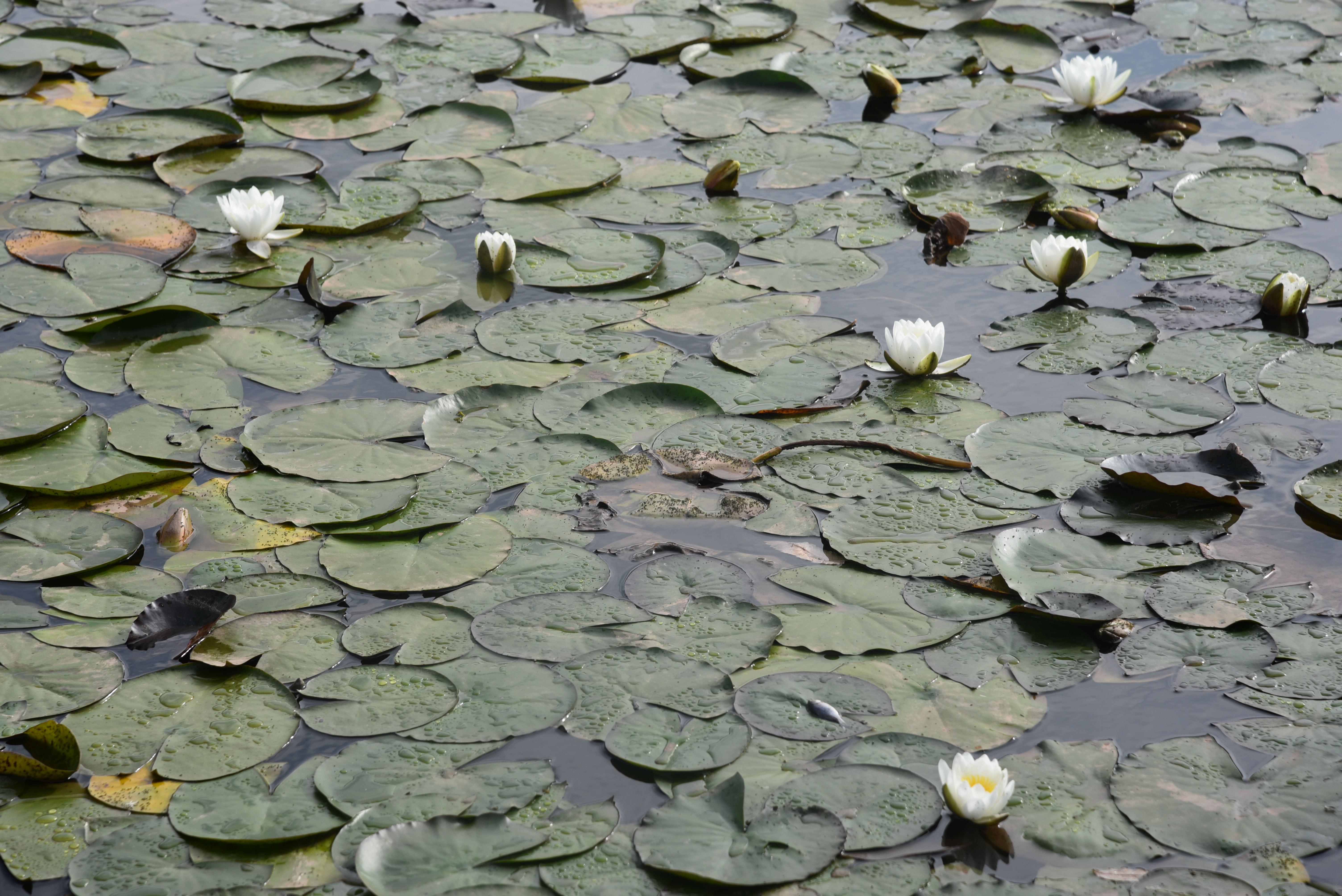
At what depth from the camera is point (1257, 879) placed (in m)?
2.18

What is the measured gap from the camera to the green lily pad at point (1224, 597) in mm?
2779

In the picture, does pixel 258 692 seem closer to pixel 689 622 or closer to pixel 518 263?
pixel 689 622

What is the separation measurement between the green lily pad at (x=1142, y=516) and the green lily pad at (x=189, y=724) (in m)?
1.98

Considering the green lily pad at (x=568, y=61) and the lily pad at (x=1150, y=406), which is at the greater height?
the green lily pad at (x=568, y=61)

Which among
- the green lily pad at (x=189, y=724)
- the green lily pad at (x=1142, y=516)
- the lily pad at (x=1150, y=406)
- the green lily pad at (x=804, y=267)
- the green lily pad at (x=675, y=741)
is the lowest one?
the green lily pad at (x=189, y=724)

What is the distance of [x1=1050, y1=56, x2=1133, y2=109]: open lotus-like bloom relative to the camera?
17.1 ft

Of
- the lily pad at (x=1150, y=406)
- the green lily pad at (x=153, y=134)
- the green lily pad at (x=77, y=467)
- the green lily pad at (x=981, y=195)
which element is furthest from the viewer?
the green lily pad at (x=153, y=134)

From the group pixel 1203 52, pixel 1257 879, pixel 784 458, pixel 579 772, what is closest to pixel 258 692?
pixel 579 772

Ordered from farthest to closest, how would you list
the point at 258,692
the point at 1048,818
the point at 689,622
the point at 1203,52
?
1. the point at 1203,52
2. the point at 689,622
3. the point at 258,692
4. the point at 1048,818

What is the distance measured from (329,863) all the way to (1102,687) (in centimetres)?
165

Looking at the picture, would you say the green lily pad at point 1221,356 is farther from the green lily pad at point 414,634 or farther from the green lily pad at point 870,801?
the green lily pad at point 414,634

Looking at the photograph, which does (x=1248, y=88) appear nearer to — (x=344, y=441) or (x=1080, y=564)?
(x=1080, y=564)

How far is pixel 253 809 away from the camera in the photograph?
233cm

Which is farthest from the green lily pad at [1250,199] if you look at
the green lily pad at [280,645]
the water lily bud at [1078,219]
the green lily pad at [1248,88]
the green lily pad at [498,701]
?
the green lily pad at [280,645]
